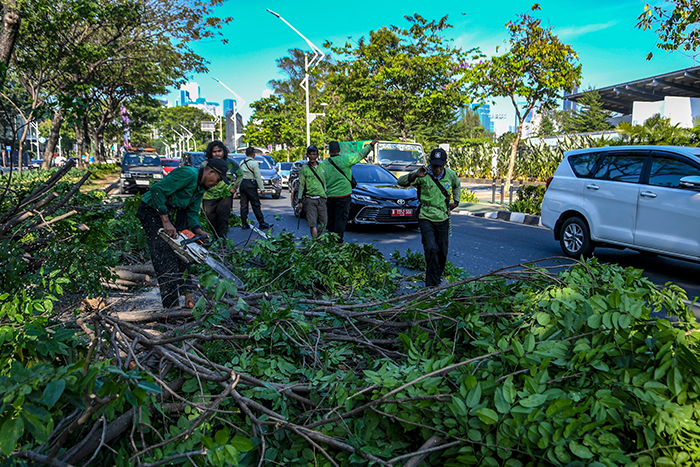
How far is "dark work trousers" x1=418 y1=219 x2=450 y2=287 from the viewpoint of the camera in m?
5.25

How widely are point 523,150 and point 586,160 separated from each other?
16523mm

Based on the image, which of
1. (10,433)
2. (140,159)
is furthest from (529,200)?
(140,159)

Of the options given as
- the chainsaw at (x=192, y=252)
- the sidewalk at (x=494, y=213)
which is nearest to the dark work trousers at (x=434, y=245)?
the chainsaw at (x=192, y=252)

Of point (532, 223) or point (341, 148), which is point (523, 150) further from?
point (341, 148)

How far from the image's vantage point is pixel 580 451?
1631mm

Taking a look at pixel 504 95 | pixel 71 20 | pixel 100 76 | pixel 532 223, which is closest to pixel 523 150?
pixel 504 95

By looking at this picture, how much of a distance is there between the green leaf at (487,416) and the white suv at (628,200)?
14.5ft

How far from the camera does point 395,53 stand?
86.0 feet

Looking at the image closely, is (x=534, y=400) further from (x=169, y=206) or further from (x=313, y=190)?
(x=313, y=190)

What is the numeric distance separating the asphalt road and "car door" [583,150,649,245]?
Result: 0.60 metres

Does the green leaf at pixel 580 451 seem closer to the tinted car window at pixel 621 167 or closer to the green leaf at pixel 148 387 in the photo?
the green leaf at pixel 148 387

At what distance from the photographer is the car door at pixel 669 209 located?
5.88 metres

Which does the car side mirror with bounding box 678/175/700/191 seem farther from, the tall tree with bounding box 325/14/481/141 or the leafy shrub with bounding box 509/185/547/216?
the tall tree with bounding box 325/14/481/141

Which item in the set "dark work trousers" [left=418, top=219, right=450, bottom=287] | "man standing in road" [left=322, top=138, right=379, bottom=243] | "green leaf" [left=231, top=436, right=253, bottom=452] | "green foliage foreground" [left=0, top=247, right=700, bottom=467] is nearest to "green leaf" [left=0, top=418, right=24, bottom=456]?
"green foliage foreground" [left=0, top=247, right=700, bottom=467]
